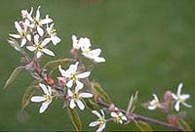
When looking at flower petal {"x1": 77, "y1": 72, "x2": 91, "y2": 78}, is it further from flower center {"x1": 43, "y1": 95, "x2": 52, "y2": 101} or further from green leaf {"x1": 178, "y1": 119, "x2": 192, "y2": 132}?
green leaf {"x1": 178, "y1": 119, "x2": 192, "y2": 132}

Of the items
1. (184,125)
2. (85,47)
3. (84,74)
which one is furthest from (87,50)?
(184,125)

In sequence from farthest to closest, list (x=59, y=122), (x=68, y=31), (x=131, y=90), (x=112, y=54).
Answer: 1. (x=68, y=31)
2. (x=112, y=54)
3. (x=131, y=90)
4. (x=59, y=122)

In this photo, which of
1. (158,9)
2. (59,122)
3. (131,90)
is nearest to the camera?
(59,122)

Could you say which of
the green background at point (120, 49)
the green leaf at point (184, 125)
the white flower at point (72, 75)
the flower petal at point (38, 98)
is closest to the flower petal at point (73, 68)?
the white flower at point (72, 75)

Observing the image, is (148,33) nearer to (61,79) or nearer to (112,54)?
(112,54)

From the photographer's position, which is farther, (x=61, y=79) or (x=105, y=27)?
(x=105, y=27)

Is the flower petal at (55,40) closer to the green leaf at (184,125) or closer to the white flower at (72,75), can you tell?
the white flower at (72,75)

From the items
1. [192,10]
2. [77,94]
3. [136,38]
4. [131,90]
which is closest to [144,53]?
[136,38]
